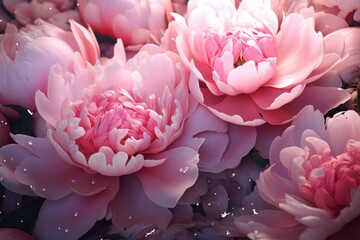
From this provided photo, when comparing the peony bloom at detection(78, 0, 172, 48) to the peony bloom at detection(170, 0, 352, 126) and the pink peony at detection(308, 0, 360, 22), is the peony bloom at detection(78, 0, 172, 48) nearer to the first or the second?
the peony bloom at detection(170, 0, 352, 126)

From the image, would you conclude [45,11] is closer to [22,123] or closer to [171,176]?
[22,123]

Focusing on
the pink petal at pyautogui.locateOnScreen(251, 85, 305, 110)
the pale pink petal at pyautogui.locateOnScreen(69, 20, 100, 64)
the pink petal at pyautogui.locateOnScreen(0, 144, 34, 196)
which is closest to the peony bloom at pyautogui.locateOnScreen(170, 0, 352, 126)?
the pink petal at pyautogui.locateOnScreen(251, 85, 305, 110)

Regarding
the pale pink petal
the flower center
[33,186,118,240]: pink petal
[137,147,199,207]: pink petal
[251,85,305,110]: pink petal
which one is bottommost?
[33,186,118,240]: pink petal

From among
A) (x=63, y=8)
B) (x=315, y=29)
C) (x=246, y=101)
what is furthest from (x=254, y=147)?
(x=63, y=8)

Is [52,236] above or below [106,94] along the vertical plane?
below

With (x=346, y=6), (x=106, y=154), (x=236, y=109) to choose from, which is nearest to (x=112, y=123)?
(x=106, y=154)

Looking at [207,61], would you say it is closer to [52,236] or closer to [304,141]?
[304,141]

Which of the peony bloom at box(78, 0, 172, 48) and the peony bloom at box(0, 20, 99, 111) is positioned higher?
the peony bloom at box(78, 0, 172, 48)

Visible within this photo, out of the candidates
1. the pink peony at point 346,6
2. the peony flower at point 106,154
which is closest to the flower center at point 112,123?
the peony flower at point 106,154

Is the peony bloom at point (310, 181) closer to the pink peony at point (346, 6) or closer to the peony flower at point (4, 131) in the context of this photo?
the pink peony at point (346, 6)
